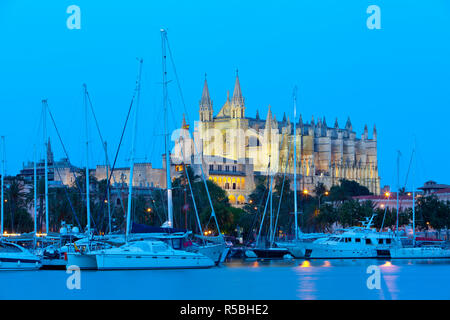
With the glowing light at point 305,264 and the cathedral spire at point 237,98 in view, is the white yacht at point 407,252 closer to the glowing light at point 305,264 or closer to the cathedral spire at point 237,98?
the glowing light at point 305,264

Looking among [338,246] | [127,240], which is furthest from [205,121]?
[127,240]

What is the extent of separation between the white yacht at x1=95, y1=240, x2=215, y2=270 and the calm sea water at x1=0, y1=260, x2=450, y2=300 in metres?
0.42

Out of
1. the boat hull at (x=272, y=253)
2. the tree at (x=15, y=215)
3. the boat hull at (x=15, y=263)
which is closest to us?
the boat hull at (x=15, y=263)

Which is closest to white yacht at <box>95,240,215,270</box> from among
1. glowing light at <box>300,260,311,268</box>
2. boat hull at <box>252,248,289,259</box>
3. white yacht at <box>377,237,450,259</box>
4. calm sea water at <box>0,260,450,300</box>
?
calm sea water at <box>0,260,450,300</box>

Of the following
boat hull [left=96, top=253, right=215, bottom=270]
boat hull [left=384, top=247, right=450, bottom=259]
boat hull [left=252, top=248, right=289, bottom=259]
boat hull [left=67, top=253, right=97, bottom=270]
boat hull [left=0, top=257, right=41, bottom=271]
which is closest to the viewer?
boat hull [left=96, top=253, right=215, bottom=270]

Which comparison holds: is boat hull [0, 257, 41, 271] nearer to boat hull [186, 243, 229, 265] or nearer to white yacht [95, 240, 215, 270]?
white yacht [95, 240, 215, 270]

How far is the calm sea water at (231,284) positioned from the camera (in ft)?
132

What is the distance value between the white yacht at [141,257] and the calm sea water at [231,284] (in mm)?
417

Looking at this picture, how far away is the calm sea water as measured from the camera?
40.2 m

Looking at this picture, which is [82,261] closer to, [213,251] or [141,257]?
[141,257]

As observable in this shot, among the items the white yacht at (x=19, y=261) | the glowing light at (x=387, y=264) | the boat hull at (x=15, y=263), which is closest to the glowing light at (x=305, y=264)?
the glowing light at (x=387, y=264)

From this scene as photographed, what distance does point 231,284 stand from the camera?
45.7 m
